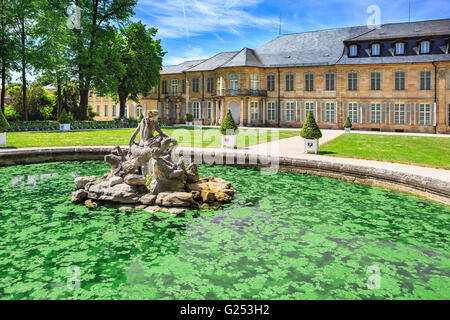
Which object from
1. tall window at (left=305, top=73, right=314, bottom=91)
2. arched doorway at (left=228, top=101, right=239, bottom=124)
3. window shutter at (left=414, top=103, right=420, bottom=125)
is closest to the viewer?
window shutter at (left=414, top=103, right=420, bottom=125)

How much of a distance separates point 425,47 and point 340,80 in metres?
8.01

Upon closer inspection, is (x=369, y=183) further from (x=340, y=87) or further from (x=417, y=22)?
(x=417, y=22)

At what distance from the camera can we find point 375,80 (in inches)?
1383

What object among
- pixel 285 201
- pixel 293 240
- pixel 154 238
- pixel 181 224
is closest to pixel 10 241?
pixel 154 238

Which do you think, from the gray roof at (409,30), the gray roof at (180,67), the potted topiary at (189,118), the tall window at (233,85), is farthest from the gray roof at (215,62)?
the gray roof at (409,30)

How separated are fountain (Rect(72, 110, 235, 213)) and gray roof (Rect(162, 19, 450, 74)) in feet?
102

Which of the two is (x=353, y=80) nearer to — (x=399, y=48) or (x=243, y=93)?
(x=399, y=48)

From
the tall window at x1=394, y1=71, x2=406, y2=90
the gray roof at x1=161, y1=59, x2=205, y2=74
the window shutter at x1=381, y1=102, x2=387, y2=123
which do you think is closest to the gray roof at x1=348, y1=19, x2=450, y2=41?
the tall window at x1=394, y1=71, x2=406, y2=90

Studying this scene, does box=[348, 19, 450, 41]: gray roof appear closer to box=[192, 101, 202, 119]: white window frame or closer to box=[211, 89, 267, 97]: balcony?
box=[211, 89, 267, 97]: balcony

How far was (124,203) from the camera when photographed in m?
8.68

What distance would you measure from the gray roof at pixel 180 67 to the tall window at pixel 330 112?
19.3m

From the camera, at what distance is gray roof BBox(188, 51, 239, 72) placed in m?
43.8

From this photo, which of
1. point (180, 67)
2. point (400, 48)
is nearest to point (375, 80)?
point (400, 48)

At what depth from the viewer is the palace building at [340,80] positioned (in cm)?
3322
